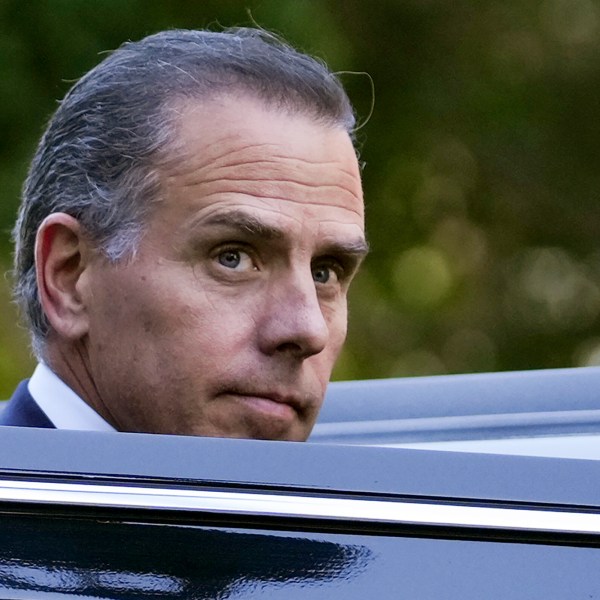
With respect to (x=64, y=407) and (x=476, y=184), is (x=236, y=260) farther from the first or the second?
(x=476, y=184)

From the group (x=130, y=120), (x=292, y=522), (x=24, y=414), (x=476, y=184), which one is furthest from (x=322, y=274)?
(x=476, y=184)

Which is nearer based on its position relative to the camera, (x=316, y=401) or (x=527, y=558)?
(x=527, y=558)

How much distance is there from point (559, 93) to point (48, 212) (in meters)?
6.72

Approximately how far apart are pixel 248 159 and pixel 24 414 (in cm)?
63

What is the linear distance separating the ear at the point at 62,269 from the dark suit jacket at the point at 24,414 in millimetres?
157

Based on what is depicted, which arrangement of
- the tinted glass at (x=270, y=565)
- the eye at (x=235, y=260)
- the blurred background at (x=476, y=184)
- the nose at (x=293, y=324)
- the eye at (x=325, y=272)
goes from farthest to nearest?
the blurred background at (x=476, y=184) → the eye at (x=325, y=272) → the eye at (x=235, y=260) → the nose at (x=293, y=324) → the tinted glass at (x=270, y=565)

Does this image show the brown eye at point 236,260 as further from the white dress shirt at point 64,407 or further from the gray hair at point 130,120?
the white dress shirt at point 64,407

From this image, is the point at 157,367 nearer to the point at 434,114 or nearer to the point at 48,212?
the point at 48,212

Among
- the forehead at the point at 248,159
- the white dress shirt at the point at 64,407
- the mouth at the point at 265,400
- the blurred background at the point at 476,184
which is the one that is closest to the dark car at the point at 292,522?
the mouth at the point at 265,400

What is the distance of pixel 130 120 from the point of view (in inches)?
104

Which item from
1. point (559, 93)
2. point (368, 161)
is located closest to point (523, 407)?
point (368, 161)

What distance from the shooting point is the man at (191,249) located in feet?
8.04

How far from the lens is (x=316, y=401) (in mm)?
2525

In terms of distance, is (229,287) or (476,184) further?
(476,184)
